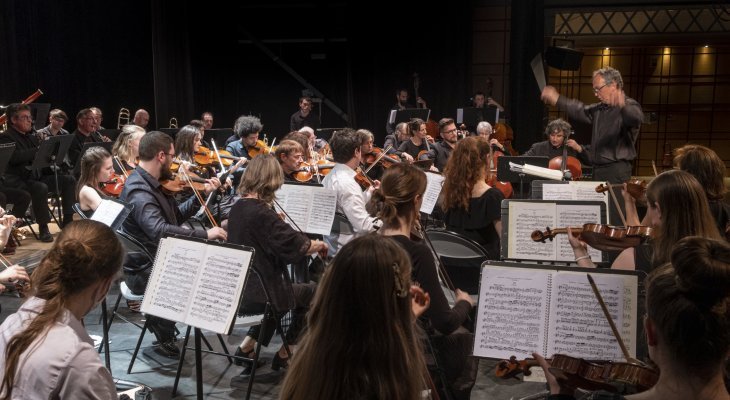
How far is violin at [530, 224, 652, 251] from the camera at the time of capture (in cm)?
307

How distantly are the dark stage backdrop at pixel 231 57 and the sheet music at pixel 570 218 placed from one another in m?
7.86

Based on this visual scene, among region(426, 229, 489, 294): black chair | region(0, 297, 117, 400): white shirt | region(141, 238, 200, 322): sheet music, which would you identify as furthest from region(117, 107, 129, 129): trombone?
region(0, 297, 117, 400): white shirt

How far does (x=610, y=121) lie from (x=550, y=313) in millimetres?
3510

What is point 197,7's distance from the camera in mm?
12727

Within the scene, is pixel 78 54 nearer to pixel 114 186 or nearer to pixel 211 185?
pixel 114 186

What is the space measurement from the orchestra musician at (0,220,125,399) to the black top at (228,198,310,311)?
1555mm

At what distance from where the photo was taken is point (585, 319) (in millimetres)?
2412

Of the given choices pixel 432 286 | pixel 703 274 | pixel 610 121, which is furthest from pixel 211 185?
pixel 703 274

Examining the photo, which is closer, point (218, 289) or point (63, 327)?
point (63, 327)

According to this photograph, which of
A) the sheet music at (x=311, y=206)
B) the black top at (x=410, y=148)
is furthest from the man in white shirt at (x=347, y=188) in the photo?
the black top at (x=410, y=148)

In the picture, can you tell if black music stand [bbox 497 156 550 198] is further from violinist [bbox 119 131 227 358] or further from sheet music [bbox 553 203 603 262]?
violinist [bbox 119 131 227 358]

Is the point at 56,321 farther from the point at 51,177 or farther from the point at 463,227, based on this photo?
the point at 51,177

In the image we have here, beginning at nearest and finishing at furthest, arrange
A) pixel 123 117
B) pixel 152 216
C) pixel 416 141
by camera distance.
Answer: pixel 152 216 → pixel 416 141 → pixel 123 117

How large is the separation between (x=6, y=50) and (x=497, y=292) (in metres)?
8.43
